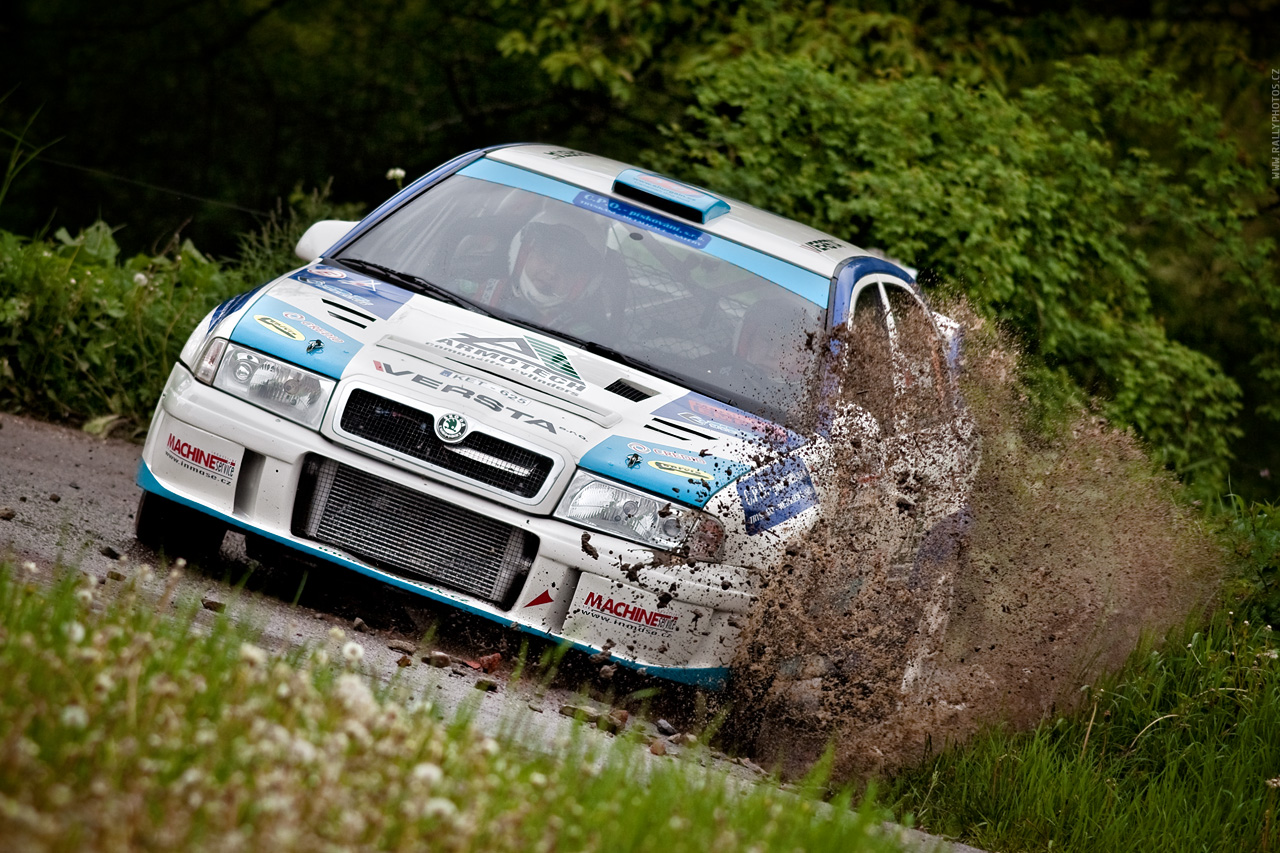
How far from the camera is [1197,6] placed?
16.7 meters

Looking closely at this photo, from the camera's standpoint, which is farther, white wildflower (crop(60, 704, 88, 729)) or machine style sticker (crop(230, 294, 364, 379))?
machine style sticker (crop(230, 294, 364, 379))

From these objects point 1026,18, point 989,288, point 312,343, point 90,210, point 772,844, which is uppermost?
point 1026,18

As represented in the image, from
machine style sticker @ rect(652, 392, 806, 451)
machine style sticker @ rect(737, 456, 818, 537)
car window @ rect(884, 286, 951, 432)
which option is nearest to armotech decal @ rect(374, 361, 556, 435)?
machine style sticker @ rect(652, 392, 806, 451)

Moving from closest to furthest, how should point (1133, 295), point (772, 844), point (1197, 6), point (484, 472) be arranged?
point (772, 844) → point (484, 472) → point (1133, 295) → point (1197, 6)

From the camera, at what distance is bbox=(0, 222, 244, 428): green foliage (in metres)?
8.24

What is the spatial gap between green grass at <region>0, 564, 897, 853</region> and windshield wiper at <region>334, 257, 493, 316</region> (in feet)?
7.67

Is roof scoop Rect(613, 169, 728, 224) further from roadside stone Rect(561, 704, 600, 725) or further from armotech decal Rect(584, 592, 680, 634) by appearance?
roadside stone Rect(561, 704, 600, 725)

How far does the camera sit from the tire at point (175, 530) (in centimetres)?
552

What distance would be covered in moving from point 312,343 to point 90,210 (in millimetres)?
13644

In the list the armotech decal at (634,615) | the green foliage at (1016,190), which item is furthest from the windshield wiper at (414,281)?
the green foliage at (1016,190)

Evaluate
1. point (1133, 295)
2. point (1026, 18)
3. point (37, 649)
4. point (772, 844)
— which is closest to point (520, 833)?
point (772, 844)

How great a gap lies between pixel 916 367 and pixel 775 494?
1.62 meters

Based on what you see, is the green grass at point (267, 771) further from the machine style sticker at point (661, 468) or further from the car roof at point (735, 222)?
the car roof at point (735, 222)

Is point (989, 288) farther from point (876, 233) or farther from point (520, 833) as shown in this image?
point (520, 833)
